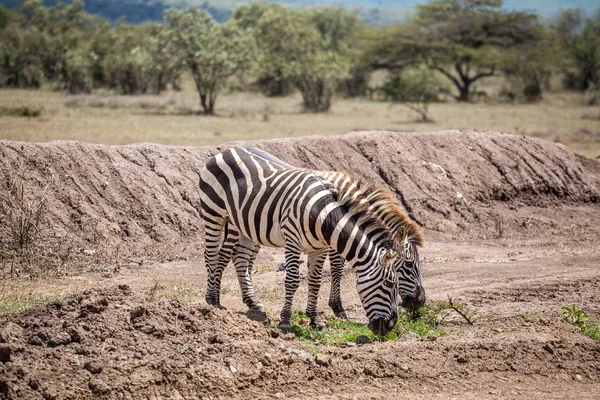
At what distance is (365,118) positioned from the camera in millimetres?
36438

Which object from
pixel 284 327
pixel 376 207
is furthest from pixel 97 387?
pixel 376 207

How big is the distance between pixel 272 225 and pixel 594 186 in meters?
12.9

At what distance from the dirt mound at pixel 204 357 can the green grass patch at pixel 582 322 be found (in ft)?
0.96

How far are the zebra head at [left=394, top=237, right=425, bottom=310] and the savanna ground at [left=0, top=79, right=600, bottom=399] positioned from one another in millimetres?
408

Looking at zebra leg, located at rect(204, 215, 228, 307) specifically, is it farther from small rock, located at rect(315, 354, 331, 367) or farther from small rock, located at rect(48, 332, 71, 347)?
small rock, located at rect(48, 332, 71, 347)

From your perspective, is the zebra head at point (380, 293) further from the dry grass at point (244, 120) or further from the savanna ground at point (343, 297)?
the dry grass at point (244, 120)

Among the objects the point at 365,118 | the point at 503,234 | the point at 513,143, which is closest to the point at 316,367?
the point at 503,234

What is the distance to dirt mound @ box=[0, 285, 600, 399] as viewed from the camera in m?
6.34

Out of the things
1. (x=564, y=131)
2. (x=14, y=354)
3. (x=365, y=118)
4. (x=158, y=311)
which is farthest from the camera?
Result: (x=365, y=118)

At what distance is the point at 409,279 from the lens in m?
8.86

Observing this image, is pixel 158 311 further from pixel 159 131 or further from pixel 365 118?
pixel 365 118

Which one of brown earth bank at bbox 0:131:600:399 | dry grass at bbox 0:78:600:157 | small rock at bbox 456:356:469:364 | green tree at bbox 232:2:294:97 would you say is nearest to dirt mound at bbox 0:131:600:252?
brown earth bank at bbox 0:131:600:399

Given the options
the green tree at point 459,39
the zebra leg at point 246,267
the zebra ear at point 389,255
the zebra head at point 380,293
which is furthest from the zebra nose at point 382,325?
the green tree at point 459,39

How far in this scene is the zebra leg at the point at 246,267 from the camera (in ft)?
31.1
